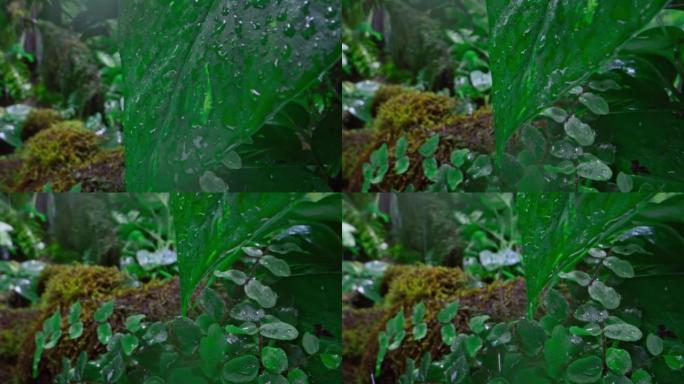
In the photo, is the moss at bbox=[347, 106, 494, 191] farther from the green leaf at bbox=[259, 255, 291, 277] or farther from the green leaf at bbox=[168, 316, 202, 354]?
the green leaf at bbox=[168, 316, 202, 354]

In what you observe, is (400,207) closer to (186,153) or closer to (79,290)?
(186,153)

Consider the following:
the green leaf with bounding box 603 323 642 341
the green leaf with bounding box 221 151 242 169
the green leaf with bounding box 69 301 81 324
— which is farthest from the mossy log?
the green leaf with bounding box 69 301 81 324

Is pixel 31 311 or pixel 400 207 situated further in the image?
pixel 31 311

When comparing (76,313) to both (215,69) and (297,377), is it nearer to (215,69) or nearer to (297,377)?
(297,377)

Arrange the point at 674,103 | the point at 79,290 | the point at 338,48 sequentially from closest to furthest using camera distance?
the point at 674,103, the point at 338,48, the point at 79,290

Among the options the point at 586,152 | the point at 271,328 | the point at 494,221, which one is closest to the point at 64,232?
the point at 271,328
